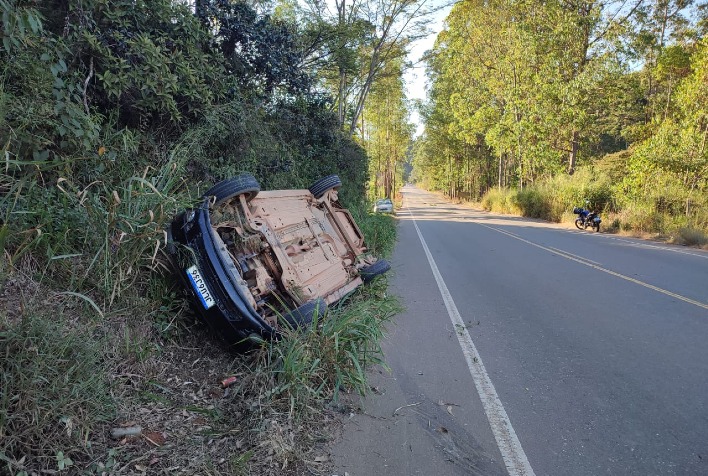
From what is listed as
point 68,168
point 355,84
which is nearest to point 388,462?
point 68,168

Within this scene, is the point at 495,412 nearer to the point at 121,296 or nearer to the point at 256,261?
the point at 256,261

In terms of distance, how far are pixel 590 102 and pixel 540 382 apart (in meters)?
26.9

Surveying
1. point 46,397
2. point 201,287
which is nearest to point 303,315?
point 201,287

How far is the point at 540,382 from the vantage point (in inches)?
169

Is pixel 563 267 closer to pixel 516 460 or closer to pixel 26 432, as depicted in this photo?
pixel 516 460

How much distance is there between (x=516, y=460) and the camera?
3.05 meters

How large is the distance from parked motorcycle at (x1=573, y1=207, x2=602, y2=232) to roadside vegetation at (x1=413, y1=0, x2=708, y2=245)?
0.73 meters

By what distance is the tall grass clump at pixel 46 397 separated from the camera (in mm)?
2291

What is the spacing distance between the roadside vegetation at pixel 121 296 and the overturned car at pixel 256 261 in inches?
9.7

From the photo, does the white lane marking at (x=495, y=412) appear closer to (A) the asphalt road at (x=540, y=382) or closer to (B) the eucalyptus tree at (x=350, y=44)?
(A) the asphalt road at (x=540, y=382)

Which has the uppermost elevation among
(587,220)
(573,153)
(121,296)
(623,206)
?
(573,153)

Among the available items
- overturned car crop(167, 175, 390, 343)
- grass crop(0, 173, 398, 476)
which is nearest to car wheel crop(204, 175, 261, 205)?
overturned car crop(167, 175, 390, 343)

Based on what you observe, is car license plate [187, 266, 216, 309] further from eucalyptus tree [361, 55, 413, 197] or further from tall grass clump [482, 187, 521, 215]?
tall grass clump [482, 187, 521, 215]

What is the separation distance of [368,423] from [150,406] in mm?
1588
